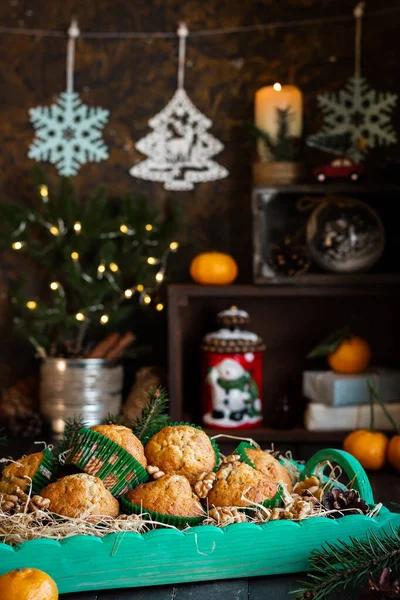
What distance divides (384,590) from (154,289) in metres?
2.23

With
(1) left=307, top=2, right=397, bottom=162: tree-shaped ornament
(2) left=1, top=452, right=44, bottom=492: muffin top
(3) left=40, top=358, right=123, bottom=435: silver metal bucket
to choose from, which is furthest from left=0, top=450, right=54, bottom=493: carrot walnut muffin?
(1) left=307, top=2, right=397, bottom=162: tree-shaped ornament

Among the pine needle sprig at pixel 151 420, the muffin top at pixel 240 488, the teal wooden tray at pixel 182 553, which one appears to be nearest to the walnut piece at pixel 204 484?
the muffin top at pixel 240 488

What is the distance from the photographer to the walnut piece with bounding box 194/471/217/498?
5.20 ft

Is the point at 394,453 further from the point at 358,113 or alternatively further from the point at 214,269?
the point at 358,113

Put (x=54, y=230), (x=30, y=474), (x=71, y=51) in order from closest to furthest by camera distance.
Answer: (x=30, y=474) → (x=54, y=230) → (x=71, y=51)

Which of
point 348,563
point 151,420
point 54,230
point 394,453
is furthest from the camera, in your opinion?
point 54,230

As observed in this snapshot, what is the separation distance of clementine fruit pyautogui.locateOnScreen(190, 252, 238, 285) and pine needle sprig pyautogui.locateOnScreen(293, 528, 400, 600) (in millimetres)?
1726

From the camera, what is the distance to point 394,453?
2.68m

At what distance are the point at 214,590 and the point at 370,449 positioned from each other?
4.34ft

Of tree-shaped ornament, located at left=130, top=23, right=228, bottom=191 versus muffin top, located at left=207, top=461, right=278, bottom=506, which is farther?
tree-shaped ornament, located at left=130, top=23, right=228, bottom=191

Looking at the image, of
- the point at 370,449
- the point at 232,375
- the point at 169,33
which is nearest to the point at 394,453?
the point at 370,449

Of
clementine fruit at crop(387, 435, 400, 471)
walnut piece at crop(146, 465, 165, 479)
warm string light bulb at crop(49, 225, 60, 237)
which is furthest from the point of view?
warm string light bulb at crop(49, 225, 60, 237)

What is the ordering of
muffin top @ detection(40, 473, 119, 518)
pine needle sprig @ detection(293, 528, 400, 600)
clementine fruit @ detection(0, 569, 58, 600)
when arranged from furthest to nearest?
muffin top @ detection(40, 473, 119, 518)
pine needle sprig @ detection(293, 528, 400, 600)
clementine fruit @ detection(0, 569, 58, 600)

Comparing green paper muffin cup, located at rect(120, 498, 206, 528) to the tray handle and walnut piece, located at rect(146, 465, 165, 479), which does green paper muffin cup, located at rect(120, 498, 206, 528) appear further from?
the tray handle
